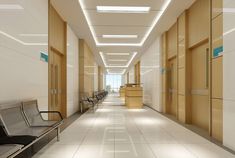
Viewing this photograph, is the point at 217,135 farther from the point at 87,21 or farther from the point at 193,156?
the point at 87,21


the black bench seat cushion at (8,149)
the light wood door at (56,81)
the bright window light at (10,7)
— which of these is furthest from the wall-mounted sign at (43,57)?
the black bench seat cushion at (8,149)

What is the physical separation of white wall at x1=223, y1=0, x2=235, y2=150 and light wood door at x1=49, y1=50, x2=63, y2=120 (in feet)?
17.0

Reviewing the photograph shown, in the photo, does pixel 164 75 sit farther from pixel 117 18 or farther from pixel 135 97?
pixel 117 18

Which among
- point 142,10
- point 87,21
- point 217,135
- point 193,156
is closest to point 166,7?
point 142,10

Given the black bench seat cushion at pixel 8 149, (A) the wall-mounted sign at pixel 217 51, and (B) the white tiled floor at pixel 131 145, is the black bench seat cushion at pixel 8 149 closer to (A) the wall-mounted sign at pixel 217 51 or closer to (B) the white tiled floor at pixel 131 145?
(B) the white tiled floor at pixel 131 145

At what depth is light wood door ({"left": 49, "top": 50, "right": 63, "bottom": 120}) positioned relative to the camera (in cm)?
775

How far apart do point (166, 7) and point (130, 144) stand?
477 cm

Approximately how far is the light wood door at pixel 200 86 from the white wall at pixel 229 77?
173cm

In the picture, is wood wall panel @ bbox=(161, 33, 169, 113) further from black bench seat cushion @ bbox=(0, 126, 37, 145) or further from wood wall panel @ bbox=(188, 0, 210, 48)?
black bench seat cushion @ bbox=(0, 126, 37, 145)

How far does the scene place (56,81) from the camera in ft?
27.3

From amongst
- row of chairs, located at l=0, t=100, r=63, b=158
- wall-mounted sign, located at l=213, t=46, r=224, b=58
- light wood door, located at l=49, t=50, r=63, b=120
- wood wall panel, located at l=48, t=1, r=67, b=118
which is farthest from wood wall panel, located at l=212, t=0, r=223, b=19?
light wood door, located at l=49, t=50, r=63, b=120

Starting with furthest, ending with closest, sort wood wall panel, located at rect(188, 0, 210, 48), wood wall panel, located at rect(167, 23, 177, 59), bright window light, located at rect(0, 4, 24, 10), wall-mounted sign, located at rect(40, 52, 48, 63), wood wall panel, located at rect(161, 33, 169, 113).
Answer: wood wall panel, located at rect(161, 33, 169, 113) → wood wall panel, located at rect(167, 23, 177, 59) → wood wall panel, located at rect(188, 0, 210, 48) → wall-mounted sign, located at rect(40, 52, 48, 63) → bright window light, located at rect(0, 4, 24, 10)

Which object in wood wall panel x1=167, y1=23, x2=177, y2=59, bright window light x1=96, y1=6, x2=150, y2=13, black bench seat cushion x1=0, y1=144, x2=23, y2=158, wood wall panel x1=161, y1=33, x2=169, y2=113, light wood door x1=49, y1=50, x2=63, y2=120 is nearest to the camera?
black bench seat cushion x1=0, y1=144, x2=23, y2=158

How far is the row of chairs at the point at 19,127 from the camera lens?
294cm
